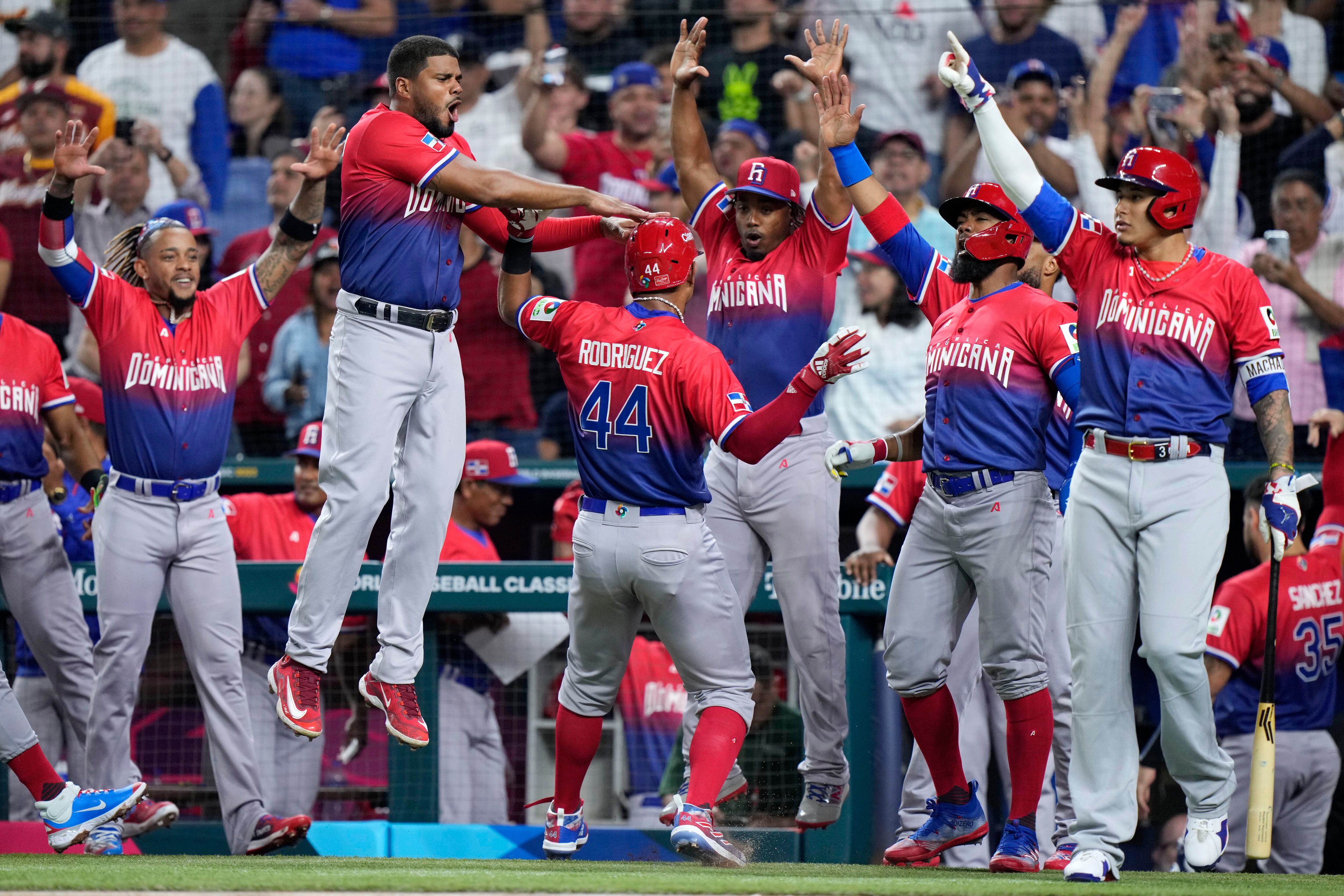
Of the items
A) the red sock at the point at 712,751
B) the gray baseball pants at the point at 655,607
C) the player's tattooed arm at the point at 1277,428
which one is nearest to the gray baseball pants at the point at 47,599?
the gray baseball pants at the point at 655,607

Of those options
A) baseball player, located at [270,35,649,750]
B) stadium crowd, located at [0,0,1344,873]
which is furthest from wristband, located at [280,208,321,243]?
stadium crowd, located at [0,0,1344,873]

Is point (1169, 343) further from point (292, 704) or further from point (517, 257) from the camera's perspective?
point (292, 704)

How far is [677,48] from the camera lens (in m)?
5.94

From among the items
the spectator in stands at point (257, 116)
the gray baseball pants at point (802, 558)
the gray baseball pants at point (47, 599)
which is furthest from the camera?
the spectator in stands at point (257, 116)

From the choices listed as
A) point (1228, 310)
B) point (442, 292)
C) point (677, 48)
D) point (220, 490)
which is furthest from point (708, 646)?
point (220, 490)

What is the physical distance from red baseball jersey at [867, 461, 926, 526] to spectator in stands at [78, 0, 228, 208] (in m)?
5.44

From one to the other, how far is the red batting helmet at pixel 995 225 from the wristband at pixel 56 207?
10.6 ft

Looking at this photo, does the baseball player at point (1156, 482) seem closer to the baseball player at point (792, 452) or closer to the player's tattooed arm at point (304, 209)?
the baseball player at point (792, 452)

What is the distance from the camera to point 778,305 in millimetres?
5699

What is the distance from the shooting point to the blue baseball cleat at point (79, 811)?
18.0ft

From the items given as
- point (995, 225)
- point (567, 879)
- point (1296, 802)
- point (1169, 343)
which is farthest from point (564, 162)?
point (567, 879)

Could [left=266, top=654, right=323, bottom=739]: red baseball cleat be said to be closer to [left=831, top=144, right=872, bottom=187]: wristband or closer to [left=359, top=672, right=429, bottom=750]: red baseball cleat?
[left=359, top=672, right=429, bottom=750]: red baseball cleat

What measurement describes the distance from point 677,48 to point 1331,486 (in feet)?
11.5

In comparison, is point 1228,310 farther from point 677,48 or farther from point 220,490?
point 220,490
